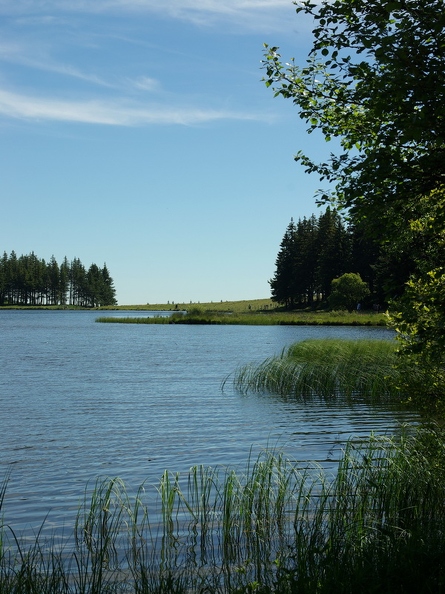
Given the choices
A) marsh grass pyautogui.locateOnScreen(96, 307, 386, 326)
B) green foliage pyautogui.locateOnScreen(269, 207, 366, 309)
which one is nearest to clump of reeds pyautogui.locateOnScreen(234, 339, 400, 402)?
marsh grass pyautogui.locateOnScreen(96, 307, 386, 326)

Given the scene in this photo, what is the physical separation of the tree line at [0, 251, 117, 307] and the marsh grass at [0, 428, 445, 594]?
173071mm

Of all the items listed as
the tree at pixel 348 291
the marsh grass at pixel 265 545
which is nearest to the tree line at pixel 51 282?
the tree at pixel 348 291

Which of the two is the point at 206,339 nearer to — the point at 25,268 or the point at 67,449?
the point at 67,449

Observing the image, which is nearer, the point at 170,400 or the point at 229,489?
the point at 229,489

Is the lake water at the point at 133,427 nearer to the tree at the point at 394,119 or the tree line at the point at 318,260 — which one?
the tree at the point at 394,119

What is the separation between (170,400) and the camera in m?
25.3

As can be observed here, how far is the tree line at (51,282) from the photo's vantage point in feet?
583

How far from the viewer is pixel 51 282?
18188cm

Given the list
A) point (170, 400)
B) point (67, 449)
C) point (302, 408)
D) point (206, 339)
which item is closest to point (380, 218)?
point (67, 449)

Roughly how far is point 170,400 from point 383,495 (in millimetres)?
16422

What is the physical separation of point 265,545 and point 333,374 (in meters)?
16.5

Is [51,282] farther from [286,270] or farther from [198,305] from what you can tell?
[286,270]

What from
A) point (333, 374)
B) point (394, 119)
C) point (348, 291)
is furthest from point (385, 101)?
point (348, 291)

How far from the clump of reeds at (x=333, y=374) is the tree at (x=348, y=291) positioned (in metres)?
69.0
